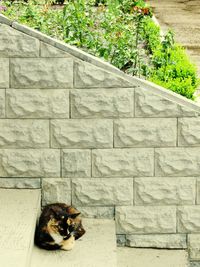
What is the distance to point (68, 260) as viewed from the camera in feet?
18.0

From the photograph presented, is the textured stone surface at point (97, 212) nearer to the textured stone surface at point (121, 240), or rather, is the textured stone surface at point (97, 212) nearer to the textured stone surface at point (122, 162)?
the textured stone surface at point (121, 240)

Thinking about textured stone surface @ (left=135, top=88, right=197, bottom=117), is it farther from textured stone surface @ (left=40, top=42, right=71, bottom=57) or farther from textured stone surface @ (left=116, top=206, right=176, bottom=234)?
textured stone surface @ (left=116, top=206, right=176, bottom=234)

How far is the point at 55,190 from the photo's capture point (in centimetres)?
618

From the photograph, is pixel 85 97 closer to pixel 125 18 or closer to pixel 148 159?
pixel 148 159

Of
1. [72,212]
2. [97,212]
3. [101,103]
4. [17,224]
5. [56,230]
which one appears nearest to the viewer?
[17,224]

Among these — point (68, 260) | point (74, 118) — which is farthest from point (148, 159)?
point (68, 260)

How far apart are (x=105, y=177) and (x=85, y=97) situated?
2.45 feet

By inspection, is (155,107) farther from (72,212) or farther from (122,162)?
(72,212)

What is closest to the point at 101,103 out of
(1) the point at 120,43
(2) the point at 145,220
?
(2) the point at 145,220

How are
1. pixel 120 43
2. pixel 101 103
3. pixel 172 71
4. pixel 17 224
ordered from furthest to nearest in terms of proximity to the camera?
pixel 172 71 → pixel 120 43 → pixel 101 103 → pixel 17 224

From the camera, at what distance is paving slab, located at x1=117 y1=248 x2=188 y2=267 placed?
19.8 feet

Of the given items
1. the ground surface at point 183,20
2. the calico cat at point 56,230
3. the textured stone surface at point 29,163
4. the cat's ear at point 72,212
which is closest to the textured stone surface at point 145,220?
the cat's ear at point 72,212

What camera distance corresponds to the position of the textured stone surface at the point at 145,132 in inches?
238

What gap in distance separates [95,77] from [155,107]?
1.92 feet
